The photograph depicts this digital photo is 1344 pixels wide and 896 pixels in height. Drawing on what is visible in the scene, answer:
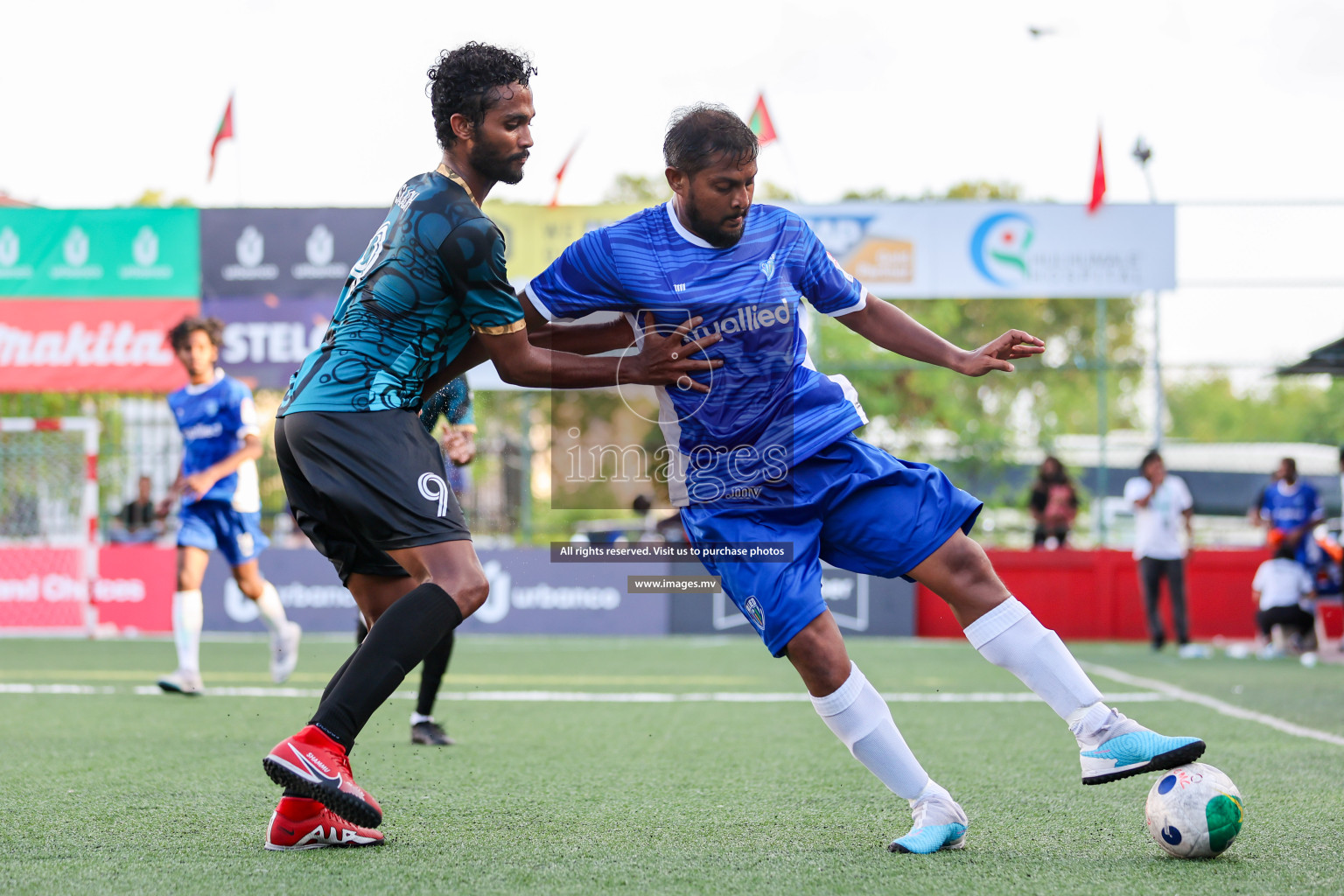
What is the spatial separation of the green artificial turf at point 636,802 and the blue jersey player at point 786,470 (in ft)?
1.32

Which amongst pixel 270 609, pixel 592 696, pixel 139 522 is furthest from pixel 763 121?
pixel 270 609

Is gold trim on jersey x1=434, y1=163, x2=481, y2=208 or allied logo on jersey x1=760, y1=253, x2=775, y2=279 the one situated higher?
gold trim on jersey x1=434, y1=163, x2=481, y2=208

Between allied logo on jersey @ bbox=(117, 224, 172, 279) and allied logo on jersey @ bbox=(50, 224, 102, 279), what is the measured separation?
402mm

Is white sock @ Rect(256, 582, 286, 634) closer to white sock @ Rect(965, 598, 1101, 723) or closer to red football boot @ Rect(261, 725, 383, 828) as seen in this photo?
red football boot @ Rect(261, 725, 383, 828)

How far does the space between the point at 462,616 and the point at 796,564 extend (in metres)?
0.89

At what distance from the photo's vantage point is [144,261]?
13.9 meters

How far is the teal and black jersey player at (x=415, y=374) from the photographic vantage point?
128 inches

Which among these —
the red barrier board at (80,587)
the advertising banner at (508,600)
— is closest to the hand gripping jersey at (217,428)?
the advertising banner at (508,600)

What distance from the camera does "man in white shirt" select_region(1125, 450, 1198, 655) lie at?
1211 centimetres

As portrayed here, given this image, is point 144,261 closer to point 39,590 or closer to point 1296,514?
point 39,590

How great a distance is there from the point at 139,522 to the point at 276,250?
354 centimetres

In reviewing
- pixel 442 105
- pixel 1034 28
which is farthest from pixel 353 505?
pixel 1034 28

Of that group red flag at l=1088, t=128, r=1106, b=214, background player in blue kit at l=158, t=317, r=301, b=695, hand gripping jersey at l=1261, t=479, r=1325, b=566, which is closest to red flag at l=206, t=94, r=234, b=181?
background player in blue kit at l=158, t=317, r=301, b=695

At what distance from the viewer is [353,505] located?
326 cm
